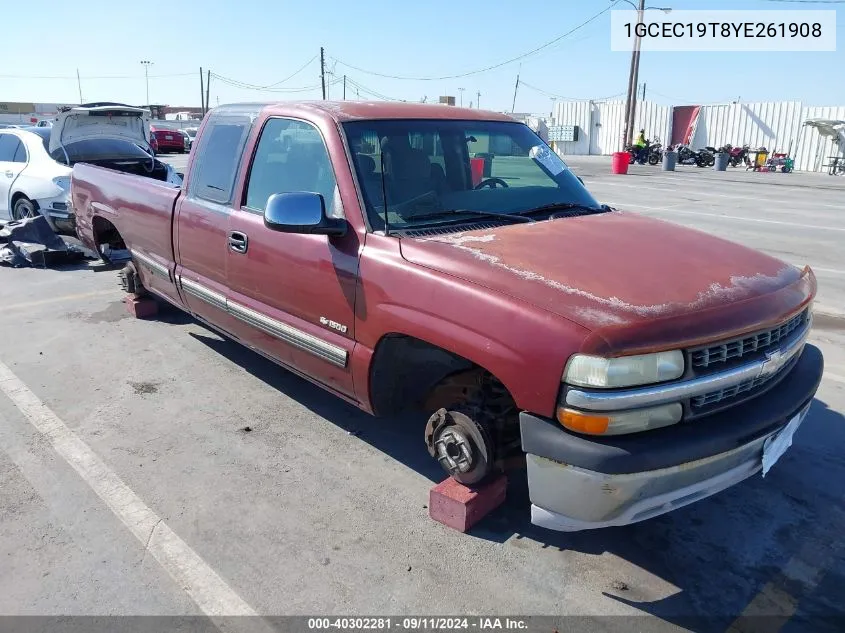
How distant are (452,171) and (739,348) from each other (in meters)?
1.86

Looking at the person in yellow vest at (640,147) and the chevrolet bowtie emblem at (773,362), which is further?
the person in yellow vest at (640,147)

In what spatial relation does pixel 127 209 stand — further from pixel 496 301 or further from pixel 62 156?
pixel 62 156

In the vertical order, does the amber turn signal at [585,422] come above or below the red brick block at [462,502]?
above

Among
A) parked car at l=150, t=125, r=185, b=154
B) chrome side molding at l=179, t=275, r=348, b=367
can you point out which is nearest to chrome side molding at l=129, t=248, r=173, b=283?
chrome side molding at l=179, t=275, r=348, b=367

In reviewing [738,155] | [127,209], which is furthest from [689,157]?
[127,209]

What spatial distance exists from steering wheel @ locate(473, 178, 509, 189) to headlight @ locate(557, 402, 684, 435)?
178 cm

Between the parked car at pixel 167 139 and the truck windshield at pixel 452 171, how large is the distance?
33.0 metres

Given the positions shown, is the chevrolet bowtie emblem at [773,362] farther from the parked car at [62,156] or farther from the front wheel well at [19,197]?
the front wheel well at [19,197]

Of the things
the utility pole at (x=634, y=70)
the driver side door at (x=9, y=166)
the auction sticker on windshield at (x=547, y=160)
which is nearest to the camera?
the auction sticker on windshield at (x=547, y=160)

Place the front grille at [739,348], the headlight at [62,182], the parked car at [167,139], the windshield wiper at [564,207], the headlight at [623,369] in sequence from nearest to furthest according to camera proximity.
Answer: the headlight at [623,369] < the front grille at [739,348] < the windshield wiper at [564,207] < the headlight at [62,182] < the parked car at [167,139]

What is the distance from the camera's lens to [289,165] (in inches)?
150

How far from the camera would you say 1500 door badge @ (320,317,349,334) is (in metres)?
3.34

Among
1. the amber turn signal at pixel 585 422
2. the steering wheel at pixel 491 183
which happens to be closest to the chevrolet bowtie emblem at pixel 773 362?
the amber turn signal at pixel 585 422

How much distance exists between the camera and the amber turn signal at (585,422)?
2379 millimetres
